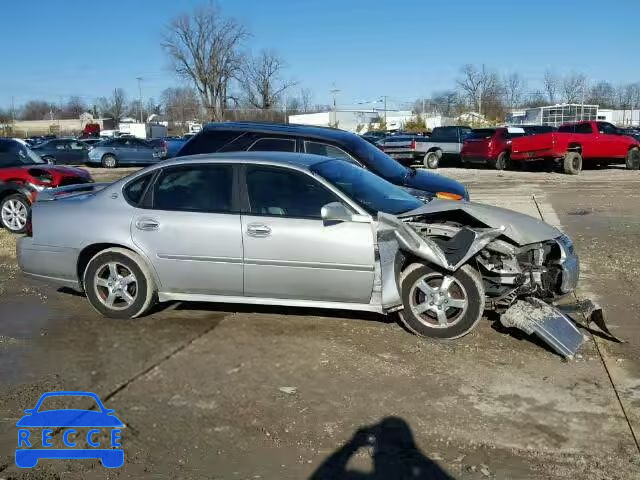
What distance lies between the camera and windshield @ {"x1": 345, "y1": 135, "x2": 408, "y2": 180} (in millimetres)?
8359

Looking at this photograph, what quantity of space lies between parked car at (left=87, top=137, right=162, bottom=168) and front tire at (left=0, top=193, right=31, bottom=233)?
1971 centimetres

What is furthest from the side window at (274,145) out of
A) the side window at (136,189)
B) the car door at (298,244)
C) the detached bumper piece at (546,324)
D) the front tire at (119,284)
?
the detached bumper piece at (546,324)

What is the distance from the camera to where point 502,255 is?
17.9 feet

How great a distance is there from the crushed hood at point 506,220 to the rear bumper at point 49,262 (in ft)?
10.3

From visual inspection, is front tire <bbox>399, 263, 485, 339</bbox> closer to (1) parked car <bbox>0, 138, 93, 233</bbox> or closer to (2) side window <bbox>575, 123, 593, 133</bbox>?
(1) parked car <bbox>0, 138, 93, 233</bbox>

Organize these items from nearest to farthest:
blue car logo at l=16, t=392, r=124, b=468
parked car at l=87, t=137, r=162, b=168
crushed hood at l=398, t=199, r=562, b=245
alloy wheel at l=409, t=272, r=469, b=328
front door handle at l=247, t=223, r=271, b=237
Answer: blue car logo at l=16, t=392, r=124, b=468 → alloy wheel at l=409, t=272, r=469, b=328 → crushed hood at l=398, t=199, r=562, b=245 → front door handle at l=247, t=223, r=271, b=237 → parked car at l=87, t=137, r=162, b=168

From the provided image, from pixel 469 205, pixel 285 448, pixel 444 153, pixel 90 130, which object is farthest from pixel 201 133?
pixel 90 130

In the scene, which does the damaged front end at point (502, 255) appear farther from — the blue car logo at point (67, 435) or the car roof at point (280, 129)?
the car roof at point (280, 129)

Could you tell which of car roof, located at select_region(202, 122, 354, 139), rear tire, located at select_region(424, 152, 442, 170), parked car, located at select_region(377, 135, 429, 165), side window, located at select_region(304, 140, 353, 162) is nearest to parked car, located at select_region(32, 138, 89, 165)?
parked car, located at select_region(377, 135, 429, 165)

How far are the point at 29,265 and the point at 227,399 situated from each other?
10.1 feet

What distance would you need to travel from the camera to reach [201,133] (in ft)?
29.6

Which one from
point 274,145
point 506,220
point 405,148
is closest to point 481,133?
point 405,148

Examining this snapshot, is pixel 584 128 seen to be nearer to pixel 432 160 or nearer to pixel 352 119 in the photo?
pixel 432 160

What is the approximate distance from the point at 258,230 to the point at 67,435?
2.27 meters
